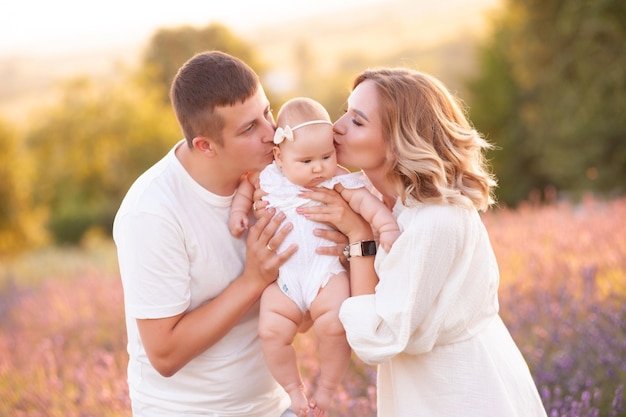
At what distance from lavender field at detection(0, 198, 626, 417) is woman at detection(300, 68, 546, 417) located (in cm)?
90

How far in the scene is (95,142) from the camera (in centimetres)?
2105

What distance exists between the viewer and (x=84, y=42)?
44.6 m

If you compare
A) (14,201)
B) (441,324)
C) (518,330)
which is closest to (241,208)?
(441,324)

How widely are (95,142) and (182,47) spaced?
22.8 ft

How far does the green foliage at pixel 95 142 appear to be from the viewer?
65.2 ft

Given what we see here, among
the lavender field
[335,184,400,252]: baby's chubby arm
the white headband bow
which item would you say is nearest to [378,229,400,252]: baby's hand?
[335,184,400,252]: baby's chubby arm

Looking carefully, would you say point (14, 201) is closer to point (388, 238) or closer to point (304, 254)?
point (304, 254)

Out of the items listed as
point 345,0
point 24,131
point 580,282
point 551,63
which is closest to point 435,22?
point 345,0

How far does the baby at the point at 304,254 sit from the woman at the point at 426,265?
71 mm

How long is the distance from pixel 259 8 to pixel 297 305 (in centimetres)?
5205

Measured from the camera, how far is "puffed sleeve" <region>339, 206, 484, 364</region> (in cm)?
247

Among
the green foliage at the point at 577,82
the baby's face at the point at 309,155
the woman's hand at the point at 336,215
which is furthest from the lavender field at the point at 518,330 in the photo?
the green foliage at the point at 577,82

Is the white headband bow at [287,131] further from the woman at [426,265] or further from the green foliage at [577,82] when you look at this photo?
the green foliage at [577,82]

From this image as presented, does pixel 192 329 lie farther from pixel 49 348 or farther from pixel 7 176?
pixel 7 176
